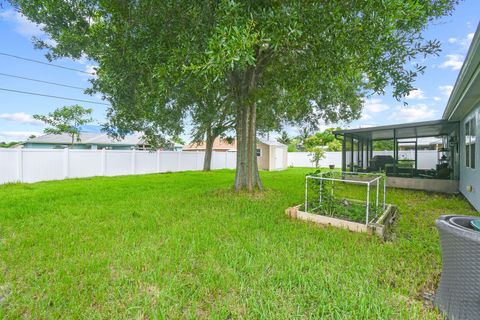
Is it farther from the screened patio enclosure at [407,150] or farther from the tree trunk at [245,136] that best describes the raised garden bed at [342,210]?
the screened patio enclosure at [407,150]

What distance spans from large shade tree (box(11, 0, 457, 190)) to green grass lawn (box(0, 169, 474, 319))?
239 centimetres

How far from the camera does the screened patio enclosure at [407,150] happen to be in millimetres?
8203

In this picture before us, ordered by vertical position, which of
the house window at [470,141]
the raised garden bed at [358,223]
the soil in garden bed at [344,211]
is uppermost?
the house window at [470,141]

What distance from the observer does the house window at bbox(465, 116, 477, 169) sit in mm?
5435

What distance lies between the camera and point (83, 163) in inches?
428

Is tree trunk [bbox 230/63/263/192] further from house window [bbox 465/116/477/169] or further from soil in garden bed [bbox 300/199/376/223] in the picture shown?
house window [bbox 465/116/477/169]

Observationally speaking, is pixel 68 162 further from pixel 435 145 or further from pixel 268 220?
pixel 435 145

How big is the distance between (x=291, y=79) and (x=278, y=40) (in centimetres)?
248

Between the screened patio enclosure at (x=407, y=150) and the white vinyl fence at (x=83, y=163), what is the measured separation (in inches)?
367

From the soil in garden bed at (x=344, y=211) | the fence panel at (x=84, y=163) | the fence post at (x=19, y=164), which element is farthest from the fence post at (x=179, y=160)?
the soil in garden bed at (x=344, y=211)

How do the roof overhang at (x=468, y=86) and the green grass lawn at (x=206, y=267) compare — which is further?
the roof overhang at (x=468, y=86)

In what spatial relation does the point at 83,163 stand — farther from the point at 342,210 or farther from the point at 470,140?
the point at 470,140

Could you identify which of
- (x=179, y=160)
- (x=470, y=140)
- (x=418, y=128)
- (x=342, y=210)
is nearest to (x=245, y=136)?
(x=342, y=210)

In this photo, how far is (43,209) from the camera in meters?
5.11
